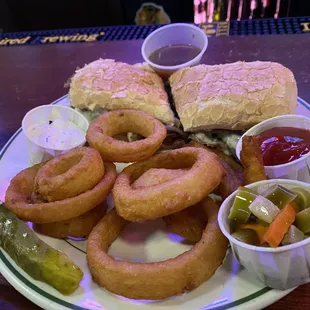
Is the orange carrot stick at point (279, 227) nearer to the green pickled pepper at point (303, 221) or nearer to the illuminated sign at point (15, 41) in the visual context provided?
the green pickled pepper at point (303, 221)

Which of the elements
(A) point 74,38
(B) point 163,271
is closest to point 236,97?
(B) point 163,271

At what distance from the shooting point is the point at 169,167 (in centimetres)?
201

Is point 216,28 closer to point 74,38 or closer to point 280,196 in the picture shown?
point 74,38

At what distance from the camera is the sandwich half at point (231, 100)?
219cm

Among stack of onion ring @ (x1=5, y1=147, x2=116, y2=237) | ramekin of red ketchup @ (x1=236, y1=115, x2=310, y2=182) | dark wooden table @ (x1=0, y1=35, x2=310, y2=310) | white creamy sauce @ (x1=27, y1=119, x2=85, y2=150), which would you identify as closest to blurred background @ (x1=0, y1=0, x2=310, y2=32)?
dark wooden table @ (x1=0, y1=35, x2=310, y2=310)

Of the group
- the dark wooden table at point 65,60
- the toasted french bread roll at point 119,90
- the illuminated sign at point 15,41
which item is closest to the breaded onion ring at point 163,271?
the toasted french bread roll at point 119,90

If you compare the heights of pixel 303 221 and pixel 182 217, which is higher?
pixel 303 221

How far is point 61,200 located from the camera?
1.82 metres

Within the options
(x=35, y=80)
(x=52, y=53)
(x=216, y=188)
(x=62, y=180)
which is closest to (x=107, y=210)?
(x=62, y=180)

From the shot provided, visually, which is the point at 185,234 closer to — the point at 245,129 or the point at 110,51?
the point at 245,129

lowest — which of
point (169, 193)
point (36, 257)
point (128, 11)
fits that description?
point (128, 11)

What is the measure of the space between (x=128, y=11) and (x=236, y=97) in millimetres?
3151

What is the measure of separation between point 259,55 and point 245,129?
3.77 feet

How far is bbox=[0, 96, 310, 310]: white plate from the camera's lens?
5.05 ft
